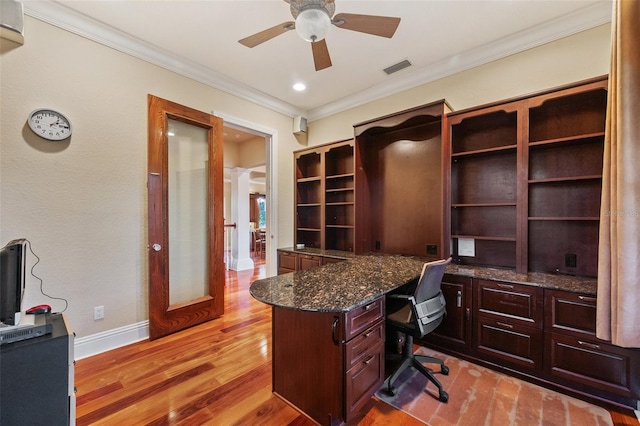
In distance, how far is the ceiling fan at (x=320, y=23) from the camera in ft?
5.20

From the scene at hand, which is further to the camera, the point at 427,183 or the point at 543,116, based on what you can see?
the point at 427,183

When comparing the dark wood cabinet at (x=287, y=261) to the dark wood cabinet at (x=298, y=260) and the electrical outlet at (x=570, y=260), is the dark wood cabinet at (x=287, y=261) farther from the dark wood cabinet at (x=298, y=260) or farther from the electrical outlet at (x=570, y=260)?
the electrical outlet at (x=570, y=260)

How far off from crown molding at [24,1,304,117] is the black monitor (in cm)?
224

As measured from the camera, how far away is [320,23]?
1600 millimetres

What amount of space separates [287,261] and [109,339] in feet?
7.07

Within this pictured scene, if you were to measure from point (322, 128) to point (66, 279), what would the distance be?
12.0ft

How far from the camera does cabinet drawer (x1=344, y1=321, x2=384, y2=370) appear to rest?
1.50 m

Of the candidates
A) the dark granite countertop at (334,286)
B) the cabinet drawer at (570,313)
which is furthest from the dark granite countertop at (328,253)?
the cabinet drawer at (570,313)

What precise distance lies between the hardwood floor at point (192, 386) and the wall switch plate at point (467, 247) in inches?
55.7

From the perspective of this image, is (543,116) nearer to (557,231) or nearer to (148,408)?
(557,231)

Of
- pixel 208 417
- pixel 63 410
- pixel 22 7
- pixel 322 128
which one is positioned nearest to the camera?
pixel 63 410

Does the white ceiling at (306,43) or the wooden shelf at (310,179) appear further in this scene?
the wooden shelf at (310,179)

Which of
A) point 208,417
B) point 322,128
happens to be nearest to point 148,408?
point 208,417

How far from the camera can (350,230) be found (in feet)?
12.8
